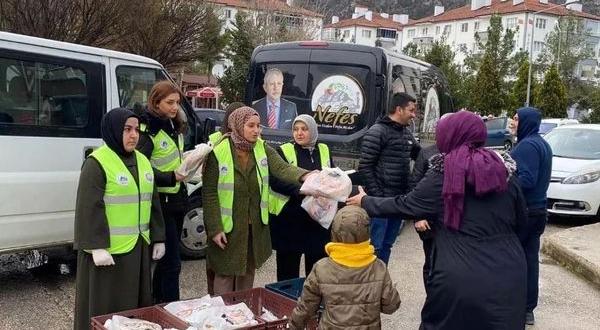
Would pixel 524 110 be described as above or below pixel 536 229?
above

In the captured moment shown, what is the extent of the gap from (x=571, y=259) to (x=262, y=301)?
4.82 m

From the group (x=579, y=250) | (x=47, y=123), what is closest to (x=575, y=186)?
(x=579, y=250)

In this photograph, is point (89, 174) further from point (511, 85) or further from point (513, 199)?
point (511, 85)

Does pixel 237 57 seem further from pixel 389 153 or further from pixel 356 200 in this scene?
pixel 356 200

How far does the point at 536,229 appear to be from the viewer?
4.93 meters

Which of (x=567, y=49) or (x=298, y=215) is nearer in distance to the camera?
(x=298, y=215)

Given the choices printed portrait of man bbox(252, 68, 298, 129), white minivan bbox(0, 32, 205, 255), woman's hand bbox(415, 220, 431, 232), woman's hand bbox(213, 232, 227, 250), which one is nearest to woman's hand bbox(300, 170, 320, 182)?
woman's hand bbox(213, 232, 227, 250)

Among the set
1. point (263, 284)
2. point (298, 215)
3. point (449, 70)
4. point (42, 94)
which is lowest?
point (263, 284)

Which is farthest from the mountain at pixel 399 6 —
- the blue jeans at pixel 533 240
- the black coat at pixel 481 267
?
the black coat at pixel 481 267

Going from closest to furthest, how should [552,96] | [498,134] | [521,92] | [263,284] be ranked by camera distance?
[263,284]
[498,134]
[552,96]
[521,92]

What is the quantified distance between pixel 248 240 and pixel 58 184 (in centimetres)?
190

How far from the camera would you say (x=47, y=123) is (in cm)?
504

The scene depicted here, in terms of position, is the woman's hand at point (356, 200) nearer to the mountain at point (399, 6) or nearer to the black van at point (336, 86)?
the black van at point (336, 86)

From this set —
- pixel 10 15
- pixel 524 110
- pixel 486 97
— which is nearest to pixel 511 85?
pixel 486 97
